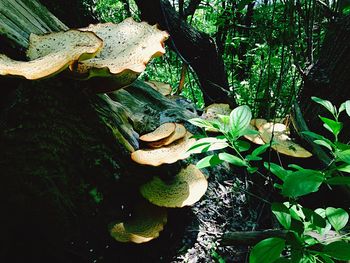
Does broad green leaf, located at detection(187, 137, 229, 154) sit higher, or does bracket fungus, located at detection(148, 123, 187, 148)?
broad green leaf, located at detection(187, 137, 229, 154)

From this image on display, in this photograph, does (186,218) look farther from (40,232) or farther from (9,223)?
(9,223)

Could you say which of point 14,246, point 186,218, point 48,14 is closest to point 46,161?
point 14,246

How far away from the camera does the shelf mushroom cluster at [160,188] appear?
210 centimetres

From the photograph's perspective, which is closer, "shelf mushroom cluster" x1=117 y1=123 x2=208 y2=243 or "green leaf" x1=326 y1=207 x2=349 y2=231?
"green leaf" x1=326 y1=207 x2=349 y2=231

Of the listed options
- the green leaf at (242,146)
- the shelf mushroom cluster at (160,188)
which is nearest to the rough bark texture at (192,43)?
the shelf mushroom cluster at (160,188)

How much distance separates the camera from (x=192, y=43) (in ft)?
12.7

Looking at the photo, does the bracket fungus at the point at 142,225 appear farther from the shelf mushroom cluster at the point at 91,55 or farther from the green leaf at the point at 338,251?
the green leaf at the point at 338,251

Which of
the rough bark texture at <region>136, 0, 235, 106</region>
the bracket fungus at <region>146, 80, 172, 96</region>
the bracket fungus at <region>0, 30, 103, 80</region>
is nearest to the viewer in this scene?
the bracket fungus at <region>0, 30, 103, 80</region>

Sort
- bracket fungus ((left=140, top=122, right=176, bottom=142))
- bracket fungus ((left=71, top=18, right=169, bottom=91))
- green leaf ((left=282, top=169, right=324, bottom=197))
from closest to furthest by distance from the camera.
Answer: green leaf ((left=282, top=169, right=324, bottom=197)) < bracket fungus ((left=71, top=18, right=169, bottom=91)) < bracket fungus ((left=140, top=122, right=176, bottom=142))

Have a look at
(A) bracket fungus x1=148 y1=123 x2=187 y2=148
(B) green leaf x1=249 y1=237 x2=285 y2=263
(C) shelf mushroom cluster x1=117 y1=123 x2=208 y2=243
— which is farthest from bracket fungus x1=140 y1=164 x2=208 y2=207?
(B) green leaf x1=249 y1=237 x2=285 y2=263

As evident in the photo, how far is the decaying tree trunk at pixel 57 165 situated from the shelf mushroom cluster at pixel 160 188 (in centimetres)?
12

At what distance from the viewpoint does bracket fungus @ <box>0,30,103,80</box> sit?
153 centimetres

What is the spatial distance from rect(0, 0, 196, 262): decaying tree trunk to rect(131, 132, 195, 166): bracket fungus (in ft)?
0.46

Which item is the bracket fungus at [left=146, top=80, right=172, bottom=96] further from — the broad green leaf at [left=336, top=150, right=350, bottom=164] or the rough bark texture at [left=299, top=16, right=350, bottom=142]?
the broad green leaf at [left=336, top=150, right=350, bottom=164]
